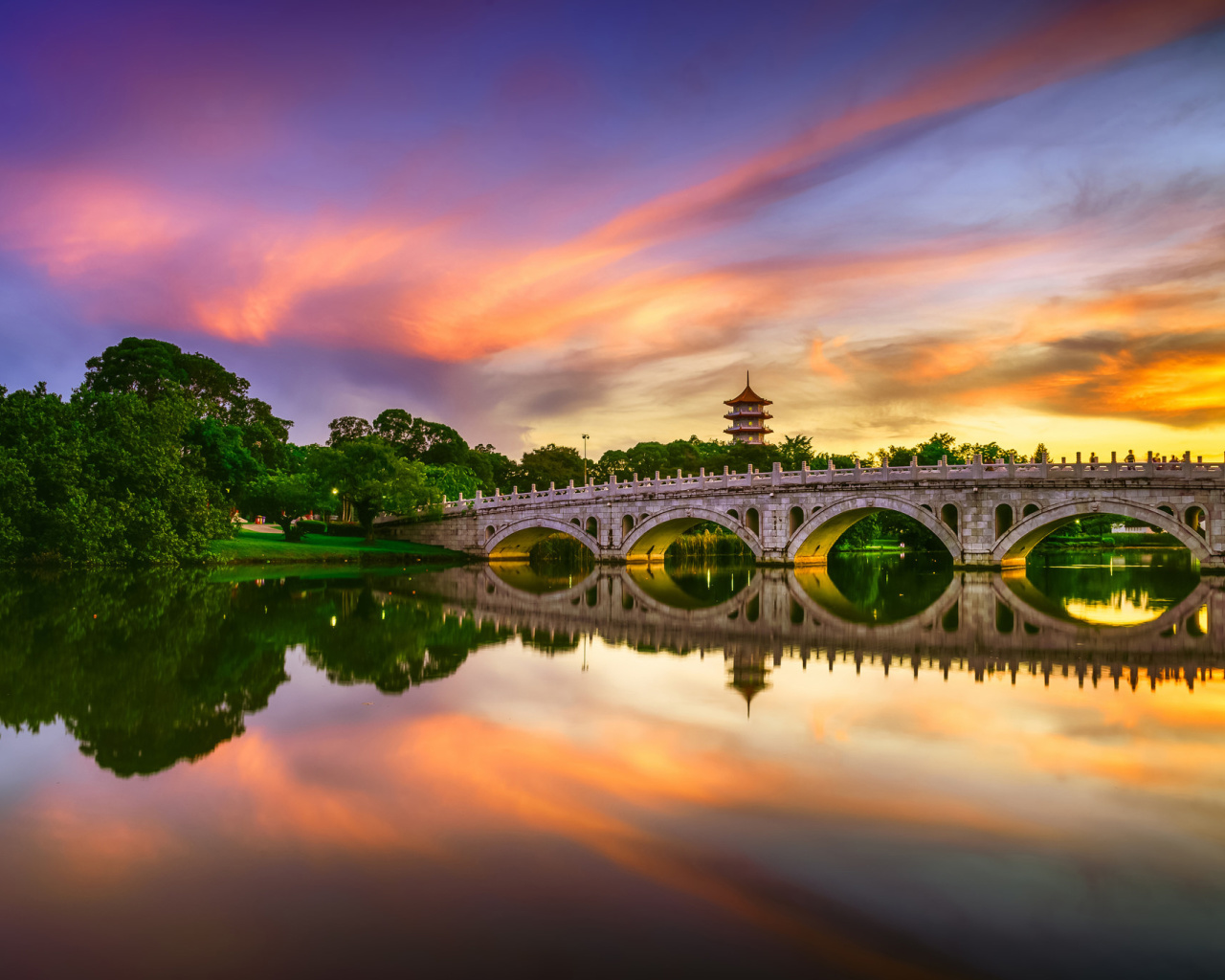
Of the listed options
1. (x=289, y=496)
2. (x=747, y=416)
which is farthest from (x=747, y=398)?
(x=289, y=496)

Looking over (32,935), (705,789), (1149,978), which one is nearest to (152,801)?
(32,935)

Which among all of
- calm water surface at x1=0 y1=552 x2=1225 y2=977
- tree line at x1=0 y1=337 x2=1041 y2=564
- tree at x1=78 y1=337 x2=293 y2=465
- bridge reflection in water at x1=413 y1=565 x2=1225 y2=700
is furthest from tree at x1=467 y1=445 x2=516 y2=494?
calm water surface at x1=0 y1=552 x2=1225 y2=977

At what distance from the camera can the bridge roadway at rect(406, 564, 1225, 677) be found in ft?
59.5

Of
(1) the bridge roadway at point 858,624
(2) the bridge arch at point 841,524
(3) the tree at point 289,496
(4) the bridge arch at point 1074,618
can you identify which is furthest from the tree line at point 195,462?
(4) the bridge arch at point 1074,618

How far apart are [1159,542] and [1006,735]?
82694 millimetres

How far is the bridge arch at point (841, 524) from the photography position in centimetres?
4159

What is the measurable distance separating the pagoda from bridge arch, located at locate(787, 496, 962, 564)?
171ft

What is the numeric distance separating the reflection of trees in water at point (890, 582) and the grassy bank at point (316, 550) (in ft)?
74.4

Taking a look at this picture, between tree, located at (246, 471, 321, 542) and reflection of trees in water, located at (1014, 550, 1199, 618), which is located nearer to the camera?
reflection of trees in water, located at (1014, 550, 1199, 618)

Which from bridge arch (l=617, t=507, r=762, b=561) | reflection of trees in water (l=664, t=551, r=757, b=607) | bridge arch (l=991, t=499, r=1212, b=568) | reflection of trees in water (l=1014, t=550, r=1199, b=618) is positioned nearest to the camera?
reflection of trees in water (l=1014, t=550, r=1199, b=618)

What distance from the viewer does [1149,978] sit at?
5.54 metres

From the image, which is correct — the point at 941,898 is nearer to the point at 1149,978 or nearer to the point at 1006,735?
the point at 1149,978

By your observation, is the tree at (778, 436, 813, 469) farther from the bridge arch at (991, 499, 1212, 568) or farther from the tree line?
the bridge arch at (991, 499, 1212, 568)

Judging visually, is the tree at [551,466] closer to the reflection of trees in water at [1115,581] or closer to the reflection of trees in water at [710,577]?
Result: the reflection of trees in water at [710,577]
